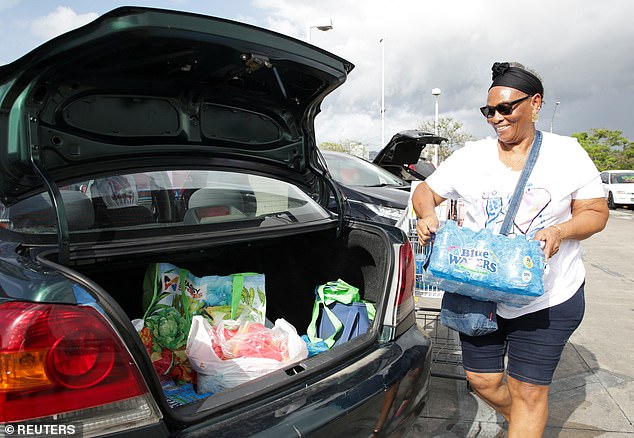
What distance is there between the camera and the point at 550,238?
1868mm

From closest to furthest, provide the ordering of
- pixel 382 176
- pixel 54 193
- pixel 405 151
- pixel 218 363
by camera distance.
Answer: pixel 54 193 → pixel 218 363 → pixel 382 176 → pixel 405 151

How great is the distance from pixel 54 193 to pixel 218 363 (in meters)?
0.81

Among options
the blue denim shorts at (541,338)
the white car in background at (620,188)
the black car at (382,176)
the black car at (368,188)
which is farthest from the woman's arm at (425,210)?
the white car in background at (620,188)

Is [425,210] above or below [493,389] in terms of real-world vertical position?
above

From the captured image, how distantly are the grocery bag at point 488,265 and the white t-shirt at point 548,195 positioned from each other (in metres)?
0.17

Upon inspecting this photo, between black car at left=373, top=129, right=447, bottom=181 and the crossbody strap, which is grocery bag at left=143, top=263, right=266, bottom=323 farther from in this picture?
black car at left=373, top=129, right=447, bottom=181

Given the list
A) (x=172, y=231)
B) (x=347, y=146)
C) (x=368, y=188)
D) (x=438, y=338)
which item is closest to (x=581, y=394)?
(x=438, y=338)

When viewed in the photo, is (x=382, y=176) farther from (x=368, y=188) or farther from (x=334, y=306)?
(x=334, y=306)

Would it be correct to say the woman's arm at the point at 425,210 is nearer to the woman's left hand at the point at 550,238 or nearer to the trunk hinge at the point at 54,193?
the woman's left hand at the point at 550,238

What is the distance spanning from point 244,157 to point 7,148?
99 centimetres

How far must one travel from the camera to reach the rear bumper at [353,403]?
1386 millimetres

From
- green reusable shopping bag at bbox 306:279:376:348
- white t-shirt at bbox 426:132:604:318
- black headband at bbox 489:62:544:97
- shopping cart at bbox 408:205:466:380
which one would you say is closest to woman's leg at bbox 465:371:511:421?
white t-shirt at bbox 426:132:604:318

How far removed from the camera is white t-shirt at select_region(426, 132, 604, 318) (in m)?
2.01

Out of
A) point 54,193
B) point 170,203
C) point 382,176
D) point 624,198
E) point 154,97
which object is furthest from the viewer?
point 624,198
